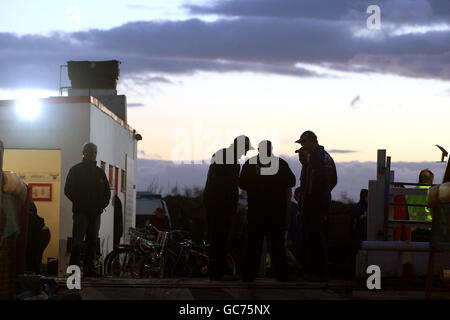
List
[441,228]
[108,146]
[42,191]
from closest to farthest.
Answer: [441,228] → [42,191] → [108,146]

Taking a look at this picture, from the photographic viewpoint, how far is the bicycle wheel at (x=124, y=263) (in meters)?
18.4

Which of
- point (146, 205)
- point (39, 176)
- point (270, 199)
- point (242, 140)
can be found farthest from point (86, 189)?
point (146, 205)

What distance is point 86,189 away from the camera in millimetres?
15602

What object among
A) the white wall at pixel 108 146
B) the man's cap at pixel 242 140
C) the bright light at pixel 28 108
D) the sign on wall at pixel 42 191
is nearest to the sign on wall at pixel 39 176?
the sign on wall at pixel 42 191

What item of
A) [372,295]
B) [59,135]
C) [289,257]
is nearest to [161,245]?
[289,257]

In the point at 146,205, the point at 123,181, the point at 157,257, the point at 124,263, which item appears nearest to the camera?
the point at 124,263

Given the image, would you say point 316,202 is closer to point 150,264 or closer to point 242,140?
point 242,140

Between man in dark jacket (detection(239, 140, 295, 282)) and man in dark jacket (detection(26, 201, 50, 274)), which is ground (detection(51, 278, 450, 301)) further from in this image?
man in dark jacket (detection(26, 201, 50, 274))

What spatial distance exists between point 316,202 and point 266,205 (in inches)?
25.2

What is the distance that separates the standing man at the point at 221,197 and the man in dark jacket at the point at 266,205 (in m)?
0.20

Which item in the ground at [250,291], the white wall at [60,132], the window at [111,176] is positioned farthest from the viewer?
the window at [111,176]

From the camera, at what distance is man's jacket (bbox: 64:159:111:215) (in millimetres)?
15625

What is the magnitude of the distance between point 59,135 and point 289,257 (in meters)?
8.72

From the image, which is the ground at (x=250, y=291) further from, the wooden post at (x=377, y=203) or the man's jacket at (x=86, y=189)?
the wooden post at (x=377, y=203)
